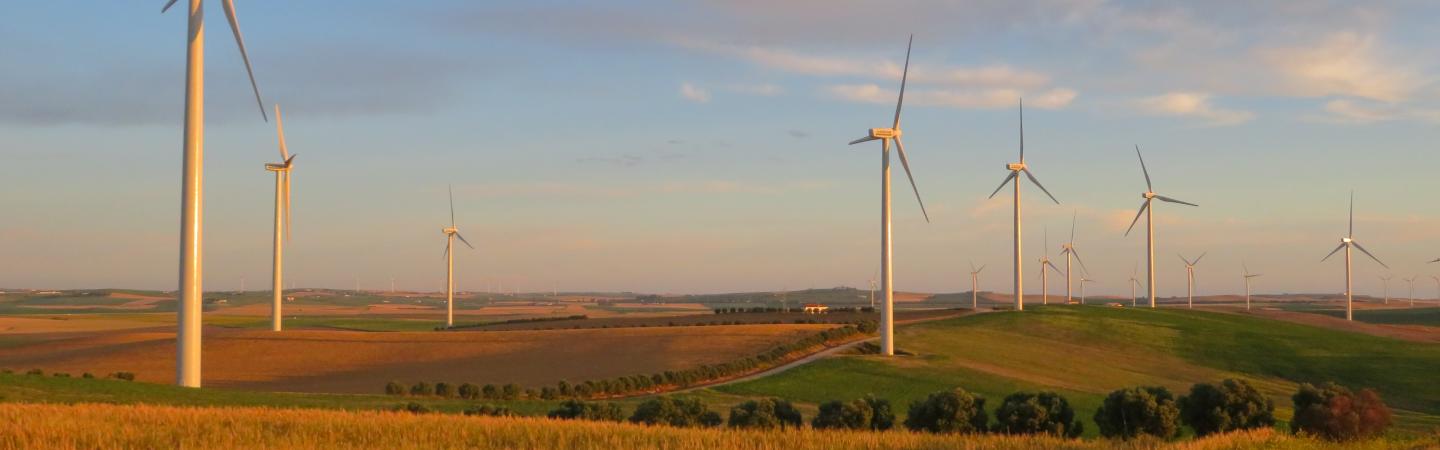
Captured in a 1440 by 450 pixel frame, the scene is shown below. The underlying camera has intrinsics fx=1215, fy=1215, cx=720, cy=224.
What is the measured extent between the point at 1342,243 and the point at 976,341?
236 feet

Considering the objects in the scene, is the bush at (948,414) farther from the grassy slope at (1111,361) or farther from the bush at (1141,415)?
the grassy slope at (1111,361)

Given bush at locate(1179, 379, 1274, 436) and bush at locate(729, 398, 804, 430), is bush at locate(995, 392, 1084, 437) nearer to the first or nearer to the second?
bush at locate(1179, 379, 1274, 436)

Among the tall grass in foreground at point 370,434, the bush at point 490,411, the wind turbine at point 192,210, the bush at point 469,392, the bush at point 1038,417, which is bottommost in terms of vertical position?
the bush at point 469,392

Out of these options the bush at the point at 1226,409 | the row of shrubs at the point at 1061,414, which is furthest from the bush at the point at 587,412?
the bush at the point at 1226,409

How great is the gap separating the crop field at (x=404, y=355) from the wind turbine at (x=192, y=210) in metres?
18.6

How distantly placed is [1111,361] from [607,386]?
33970 mm

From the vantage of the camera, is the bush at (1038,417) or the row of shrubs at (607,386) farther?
the row of shrubs at (607,386)

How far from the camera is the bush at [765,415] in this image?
34.1m

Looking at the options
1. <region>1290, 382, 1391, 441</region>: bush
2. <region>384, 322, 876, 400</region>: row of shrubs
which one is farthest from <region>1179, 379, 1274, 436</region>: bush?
<region>384, 322, 876, 400</region>: row of shrubs

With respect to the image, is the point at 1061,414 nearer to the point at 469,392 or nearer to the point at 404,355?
the point at 469,392

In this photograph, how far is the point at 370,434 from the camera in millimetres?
25234

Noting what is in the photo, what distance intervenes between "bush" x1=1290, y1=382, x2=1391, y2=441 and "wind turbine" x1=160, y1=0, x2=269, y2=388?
33.3 meters

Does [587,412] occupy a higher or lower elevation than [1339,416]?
higher

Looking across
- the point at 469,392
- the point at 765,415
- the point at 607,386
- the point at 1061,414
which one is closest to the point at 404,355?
the point at 607,386
